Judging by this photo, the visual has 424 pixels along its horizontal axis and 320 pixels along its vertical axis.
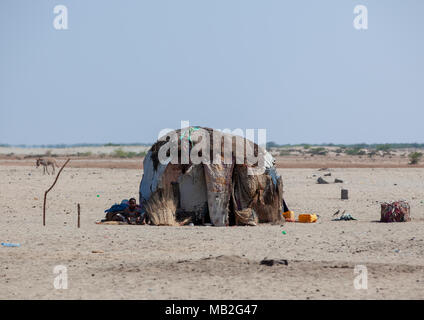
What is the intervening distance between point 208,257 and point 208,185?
4.90 meters

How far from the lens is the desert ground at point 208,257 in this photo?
10.6m

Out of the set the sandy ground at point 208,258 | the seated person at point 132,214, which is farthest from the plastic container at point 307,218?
the seated person at point 132,214

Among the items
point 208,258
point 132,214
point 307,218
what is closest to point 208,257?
point 208,258

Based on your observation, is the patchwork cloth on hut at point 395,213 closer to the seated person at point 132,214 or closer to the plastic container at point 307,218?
the plastic container at point 307,218

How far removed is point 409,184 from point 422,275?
22.8 metres

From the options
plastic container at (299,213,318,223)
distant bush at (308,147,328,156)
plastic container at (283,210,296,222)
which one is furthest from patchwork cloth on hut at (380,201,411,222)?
distant bush at (308,147,328,156)

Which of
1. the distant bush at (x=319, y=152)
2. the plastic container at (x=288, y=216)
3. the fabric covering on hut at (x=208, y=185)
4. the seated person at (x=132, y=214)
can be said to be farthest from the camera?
the distant bush at (x=319, y=152)

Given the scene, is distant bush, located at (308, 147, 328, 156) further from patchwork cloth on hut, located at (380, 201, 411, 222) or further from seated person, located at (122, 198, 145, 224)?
seated person, located at (122, 198, 145, 224)

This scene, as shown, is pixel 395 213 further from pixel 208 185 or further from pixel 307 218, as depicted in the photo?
pixel 208 185

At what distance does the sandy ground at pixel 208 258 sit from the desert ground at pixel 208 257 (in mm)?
18
